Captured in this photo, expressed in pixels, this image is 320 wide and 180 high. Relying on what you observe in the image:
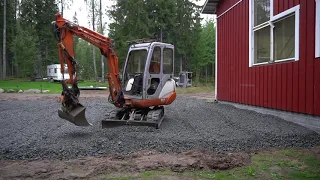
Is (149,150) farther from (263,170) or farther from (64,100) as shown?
(64,100)

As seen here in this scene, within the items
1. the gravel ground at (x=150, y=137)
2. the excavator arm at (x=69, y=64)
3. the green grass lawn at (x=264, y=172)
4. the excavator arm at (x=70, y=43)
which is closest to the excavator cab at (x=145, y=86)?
the gravel ground at (x=150, y=137)

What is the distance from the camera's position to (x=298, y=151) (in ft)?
17.1

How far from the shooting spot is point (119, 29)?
2923cm

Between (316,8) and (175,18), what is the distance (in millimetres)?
27837

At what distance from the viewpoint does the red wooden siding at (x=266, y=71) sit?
271 inches

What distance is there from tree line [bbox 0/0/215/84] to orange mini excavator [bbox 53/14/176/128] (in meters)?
17.7

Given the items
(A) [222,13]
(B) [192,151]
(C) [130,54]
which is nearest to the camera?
(B) [192,151]

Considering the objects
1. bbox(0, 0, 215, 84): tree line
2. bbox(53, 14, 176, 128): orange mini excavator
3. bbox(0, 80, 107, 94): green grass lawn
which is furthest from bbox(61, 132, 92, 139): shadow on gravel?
bbox(0, 0, 215, 84): tree line

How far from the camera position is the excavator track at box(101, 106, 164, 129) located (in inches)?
294

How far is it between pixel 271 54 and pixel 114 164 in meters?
6.15

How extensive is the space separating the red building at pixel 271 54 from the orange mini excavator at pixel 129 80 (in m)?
2.94

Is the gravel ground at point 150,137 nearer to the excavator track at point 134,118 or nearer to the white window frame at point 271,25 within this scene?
the excavator track at point 134,118

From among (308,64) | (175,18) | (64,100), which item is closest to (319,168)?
(308,64)

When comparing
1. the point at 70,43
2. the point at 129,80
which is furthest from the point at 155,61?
the point at 70,43
